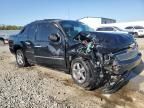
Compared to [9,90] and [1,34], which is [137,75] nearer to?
[9,90]

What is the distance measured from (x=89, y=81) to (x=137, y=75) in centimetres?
209

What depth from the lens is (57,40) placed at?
231 inches

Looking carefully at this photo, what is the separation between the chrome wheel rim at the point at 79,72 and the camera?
530 cm

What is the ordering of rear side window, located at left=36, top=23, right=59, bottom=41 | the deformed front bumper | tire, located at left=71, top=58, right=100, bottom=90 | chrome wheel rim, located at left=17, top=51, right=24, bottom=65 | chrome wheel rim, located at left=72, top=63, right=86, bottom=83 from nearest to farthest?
the deformed front bumper → tire, located at left=71, top=58, right=100, bottom=90 → chrome wheel rim, located at left=72, top=63, right=86, bottom=83 → rear side window, located at left=36, top=23, right=59, bottom=41 → chrome wheel rim, located at left=17, top=51, right=24, bottom=65

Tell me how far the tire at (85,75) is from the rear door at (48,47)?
1.57 feet

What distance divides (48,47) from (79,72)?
138cm

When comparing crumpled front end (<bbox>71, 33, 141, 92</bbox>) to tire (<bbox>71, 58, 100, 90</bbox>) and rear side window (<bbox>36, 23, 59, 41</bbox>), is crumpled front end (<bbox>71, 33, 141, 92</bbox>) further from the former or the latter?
rear side window (<bbox>36, 23, 59, 41</bbox>)

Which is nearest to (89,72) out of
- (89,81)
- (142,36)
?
(89,81)

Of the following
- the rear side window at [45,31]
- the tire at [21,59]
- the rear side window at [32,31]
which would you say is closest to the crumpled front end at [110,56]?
the rear side window at [45,31]

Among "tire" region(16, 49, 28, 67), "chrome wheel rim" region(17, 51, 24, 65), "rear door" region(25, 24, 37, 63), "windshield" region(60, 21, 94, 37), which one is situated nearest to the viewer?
"windshield" region(60, 21, 94, 37)

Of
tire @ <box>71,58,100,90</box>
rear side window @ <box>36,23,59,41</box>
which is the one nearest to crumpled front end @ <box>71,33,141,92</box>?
tire @ <box>71,58,100,90</box>

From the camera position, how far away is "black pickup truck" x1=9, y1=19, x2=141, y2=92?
493 centimetres

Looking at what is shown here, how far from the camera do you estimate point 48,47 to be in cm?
624

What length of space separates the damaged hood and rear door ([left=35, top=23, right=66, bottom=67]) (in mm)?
932
